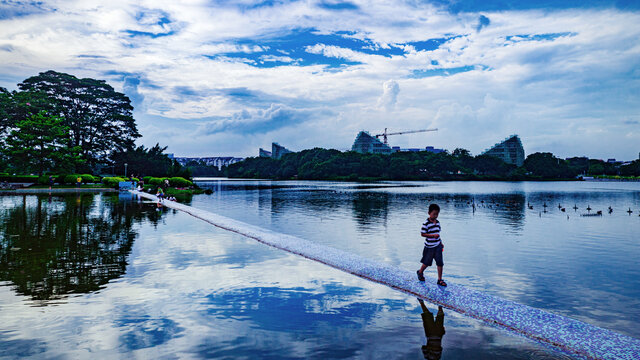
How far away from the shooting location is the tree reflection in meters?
9.66

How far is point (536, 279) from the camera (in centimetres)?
1187

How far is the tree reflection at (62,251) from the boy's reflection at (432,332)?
23.8 feet

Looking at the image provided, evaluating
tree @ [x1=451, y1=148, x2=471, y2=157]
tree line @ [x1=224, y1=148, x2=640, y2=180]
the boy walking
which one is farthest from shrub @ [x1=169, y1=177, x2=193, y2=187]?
tree @ [x1=451, y1=148, x2=471, y2=157]

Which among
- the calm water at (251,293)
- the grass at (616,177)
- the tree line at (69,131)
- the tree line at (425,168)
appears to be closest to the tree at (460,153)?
the tree line at (425,168)

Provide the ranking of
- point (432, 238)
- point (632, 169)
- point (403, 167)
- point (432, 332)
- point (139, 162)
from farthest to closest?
point (632, 169), point (403, 167), point (139, 162), point (432, 238), point (432, 332)

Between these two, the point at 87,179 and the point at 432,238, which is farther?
the point at 87,179

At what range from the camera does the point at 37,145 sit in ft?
182

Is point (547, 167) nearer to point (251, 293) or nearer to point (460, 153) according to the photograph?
→ point (460, 153)

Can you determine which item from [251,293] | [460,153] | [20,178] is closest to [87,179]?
[20,178]

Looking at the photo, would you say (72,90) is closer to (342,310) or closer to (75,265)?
(75,265)

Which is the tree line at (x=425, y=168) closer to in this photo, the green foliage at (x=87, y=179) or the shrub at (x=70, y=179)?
the green foliage at (x=87, y=179)

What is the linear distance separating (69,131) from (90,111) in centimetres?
907

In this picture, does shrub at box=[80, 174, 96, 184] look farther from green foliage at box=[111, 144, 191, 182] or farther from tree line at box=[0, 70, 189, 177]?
green foliage at box=[111, 144, 191, 182]

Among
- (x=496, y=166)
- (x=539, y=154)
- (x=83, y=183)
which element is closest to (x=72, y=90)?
(x=83, y=183)
